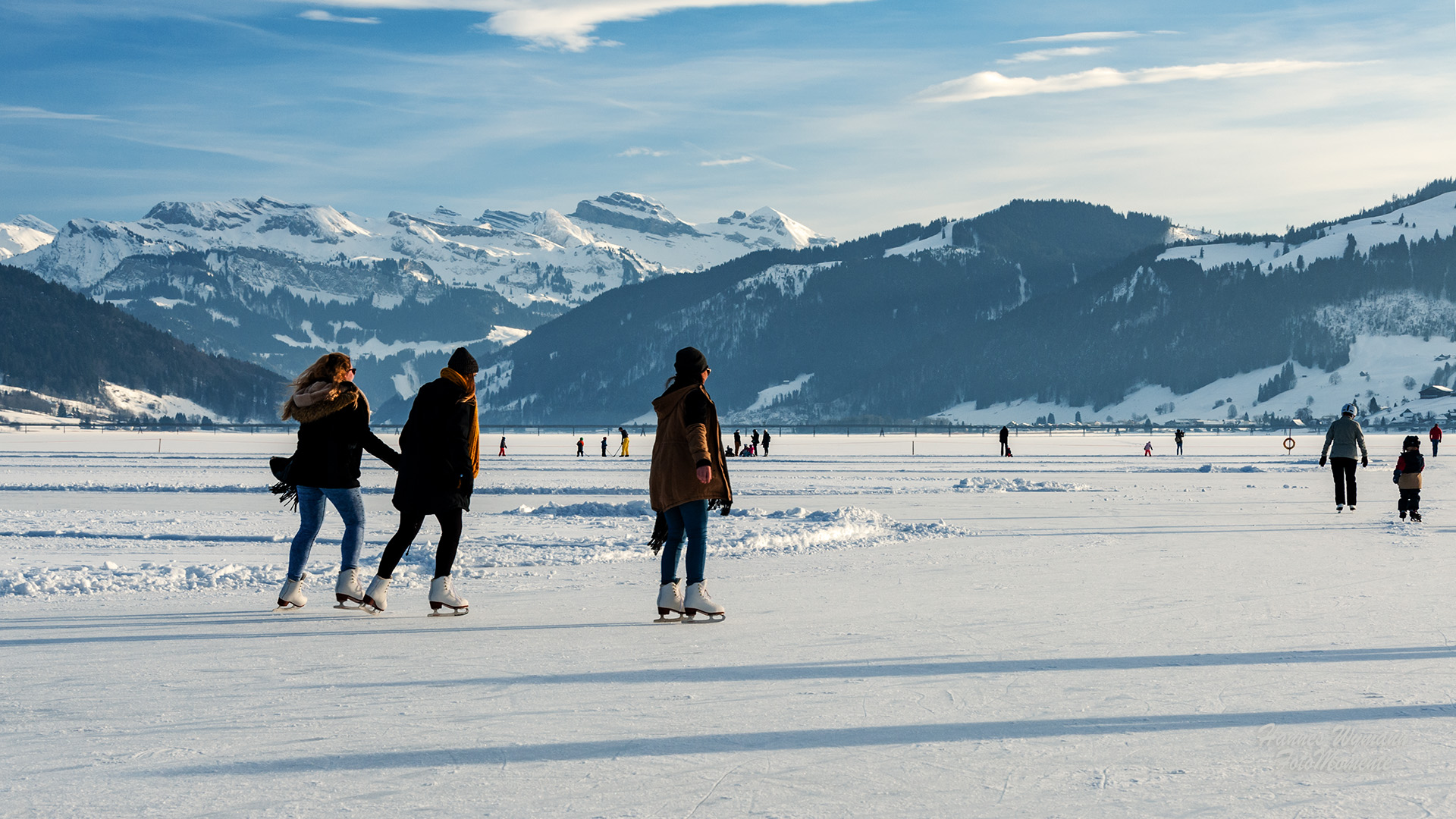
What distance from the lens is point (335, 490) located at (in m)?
7.98

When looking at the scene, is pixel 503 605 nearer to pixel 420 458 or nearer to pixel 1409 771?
pixel 420 458

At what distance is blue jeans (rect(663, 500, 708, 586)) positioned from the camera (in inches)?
309

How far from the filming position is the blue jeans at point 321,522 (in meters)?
8.03

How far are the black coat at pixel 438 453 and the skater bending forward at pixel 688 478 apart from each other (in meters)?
1.19

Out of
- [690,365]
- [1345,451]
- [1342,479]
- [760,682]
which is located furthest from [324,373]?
[1342,479]

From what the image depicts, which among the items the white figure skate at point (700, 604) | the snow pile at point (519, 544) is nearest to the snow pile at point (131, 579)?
the snow pile at point (519, 544)

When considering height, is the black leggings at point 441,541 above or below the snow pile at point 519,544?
above

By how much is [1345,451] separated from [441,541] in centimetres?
1375

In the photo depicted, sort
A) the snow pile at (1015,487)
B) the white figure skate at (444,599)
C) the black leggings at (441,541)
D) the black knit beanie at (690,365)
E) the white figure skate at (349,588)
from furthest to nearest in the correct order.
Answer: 1. the snow pile at (1015,487)
2. the white figure skate at (349,588)
3. the white figure skate at (444,599)
4. the black leggings at (441,541)
5. the black knit beanie at (690,365)

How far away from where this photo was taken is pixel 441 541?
806 cm

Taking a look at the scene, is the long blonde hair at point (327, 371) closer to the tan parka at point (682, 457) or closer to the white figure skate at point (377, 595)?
the white figure skate at point (377, 595)

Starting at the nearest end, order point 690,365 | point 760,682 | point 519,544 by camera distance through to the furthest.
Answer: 1. point 760,682
2. point 690,365
3. point 519,544

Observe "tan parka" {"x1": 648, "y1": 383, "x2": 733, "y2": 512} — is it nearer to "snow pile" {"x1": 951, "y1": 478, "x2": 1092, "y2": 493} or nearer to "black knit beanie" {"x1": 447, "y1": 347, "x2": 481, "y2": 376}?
"black knit beanie" {"x1": 447, "y1": 347, "x2": 481, "y2": 376}

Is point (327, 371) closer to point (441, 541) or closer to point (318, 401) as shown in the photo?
point (318, 401)
